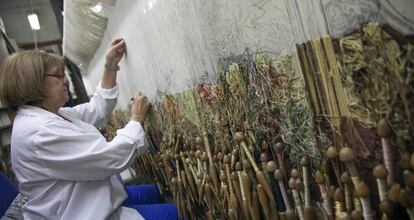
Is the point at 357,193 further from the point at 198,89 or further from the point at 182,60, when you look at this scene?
the point at 182,60

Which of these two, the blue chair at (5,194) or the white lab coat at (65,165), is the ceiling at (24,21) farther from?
the white lab coat at (65,165)

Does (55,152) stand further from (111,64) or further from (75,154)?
(111,64)

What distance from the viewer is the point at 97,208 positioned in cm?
120

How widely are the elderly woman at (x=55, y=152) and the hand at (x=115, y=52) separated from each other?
19.9 inches

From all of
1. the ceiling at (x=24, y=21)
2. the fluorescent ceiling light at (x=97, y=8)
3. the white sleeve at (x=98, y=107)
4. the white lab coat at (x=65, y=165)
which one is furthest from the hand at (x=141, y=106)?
the ceiling at (x=24, y=21)

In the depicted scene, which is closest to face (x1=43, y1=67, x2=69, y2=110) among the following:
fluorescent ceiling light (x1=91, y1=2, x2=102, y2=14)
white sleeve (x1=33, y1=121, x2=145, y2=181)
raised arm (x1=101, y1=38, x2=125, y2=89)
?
white sleeve (x1=33, y1=121, x2=145, y2=181)

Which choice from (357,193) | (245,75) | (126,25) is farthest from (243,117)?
(126,25)

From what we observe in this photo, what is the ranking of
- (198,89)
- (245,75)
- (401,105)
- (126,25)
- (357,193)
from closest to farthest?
1. (401,105)
2. (357,193)
3. (245,75)
4. (198,89)
5. (126,25)

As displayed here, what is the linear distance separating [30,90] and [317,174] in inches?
41.2

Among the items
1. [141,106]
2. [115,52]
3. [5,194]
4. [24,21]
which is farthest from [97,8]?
[24,21]

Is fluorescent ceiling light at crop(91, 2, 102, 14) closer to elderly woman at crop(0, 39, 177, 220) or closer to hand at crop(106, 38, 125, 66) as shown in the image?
hand at crop(106, 38, 125, 66)

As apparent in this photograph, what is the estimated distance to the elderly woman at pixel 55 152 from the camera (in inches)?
44.5

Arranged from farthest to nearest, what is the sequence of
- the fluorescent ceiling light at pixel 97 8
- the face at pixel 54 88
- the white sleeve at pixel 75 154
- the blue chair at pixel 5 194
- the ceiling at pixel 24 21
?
the ceiling at pixel 24 21 < the fluorescent ceiling light at pixel 97 8 < the blue chair at pixel 5 194 < the face at pixel 54 88 < the white sleeve at pixel 75 154

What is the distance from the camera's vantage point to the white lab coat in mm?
1124
